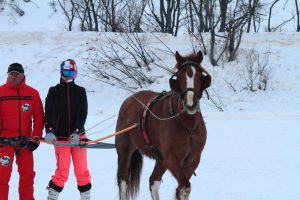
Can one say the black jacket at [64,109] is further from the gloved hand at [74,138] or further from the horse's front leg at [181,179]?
the horse's front leg at [181,179]

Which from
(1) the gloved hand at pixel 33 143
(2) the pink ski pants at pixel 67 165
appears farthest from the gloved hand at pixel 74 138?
(1) the gloved hand at pixel 33 143

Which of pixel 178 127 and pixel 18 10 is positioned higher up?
pixel 18 10

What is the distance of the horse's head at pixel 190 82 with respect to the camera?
3.79 m

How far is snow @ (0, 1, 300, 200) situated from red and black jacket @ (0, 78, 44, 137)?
1536mm

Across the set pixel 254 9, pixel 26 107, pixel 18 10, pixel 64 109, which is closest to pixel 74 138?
pixel 64 109

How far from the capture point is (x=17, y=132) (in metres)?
4.53

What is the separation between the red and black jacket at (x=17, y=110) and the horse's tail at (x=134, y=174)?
1.35 m

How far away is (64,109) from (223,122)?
6408mm

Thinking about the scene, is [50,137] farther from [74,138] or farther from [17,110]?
[17,110]

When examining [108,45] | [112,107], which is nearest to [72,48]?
[108,45]

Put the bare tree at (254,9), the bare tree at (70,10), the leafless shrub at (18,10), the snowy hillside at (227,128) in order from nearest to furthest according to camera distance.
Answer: the snowy hillside at (227,128) < the bare tree at (254,9) < the bare tree at (70,10) < the leafless shrub at (18,10)

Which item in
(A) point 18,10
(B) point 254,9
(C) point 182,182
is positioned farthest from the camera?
(A) point 18,10

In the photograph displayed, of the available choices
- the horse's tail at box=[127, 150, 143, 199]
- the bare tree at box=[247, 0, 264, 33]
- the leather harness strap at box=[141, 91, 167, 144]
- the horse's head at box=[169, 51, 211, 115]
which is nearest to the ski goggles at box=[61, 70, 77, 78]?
the leather harness strap at box=[141, 91, 167, 144]

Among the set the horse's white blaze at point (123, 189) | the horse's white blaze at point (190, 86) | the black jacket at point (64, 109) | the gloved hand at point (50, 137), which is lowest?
the horse's white blaze at point (123, 189)
